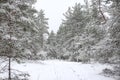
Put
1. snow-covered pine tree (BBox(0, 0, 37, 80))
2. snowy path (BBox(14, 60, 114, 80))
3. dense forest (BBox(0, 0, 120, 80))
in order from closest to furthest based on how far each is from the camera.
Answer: snow-covered pine tree (BBox(0, 0, 37, 80)) < dense forest (BBox(0, 0, 120, 80)) < snowy path (BBox(14, 60, 114, 80))

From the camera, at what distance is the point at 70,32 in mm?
31938

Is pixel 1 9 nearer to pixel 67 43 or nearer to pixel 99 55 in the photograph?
pixel 99 55

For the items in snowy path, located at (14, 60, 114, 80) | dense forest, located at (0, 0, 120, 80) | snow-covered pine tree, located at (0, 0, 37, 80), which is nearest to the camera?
snow-covered pine tree, located at (0, 0, 37, 80)

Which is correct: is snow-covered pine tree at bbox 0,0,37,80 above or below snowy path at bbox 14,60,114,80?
above

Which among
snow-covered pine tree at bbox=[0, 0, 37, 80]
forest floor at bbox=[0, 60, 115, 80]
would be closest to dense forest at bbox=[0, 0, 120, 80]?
snow-covered pine tree at bbox=[0, 0, 37, 80]

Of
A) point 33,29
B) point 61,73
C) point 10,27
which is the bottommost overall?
point 61,73

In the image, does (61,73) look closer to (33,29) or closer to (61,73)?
(61,73)

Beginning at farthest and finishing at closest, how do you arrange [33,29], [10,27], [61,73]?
[61,73] < [33,29] < [10,27]

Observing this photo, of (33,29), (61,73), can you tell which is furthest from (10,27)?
(61,73)

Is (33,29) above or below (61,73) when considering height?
above

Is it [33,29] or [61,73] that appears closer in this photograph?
[33,29]

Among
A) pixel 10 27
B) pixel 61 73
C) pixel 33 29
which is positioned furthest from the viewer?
pixel 61 73

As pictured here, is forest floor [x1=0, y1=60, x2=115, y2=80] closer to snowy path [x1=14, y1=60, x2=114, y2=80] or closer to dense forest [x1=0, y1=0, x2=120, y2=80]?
snowy path [x1=14, y1=60, x2=114, y2=80]

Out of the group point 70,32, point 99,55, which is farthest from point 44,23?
point 99,55
